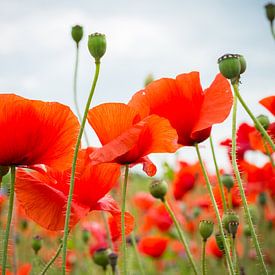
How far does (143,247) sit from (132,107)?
1.96 meters

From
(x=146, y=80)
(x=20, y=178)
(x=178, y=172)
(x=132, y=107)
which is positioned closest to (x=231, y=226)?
(x=132, y=107)

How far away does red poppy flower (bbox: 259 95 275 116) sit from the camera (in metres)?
1.42

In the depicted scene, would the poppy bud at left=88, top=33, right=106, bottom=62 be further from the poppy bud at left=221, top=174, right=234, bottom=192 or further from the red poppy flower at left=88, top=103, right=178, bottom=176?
the poppy bud at left=221, top=174, right=234, bottom=192

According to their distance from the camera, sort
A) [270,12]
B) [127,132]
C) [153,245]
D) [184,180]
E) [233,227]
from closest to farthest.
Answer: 1. [127,132]
2. [233,227]
3. [270,12]
4. [184,180]
5. [153,245]

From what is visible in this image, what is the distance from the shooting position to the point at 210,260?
131 inches

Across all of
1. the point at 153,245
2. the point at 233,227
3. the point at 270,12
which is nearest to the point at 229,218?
the point at 233,227

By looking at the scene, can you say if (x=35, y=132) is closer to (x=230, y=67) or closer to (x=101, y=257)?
(x=230, y=67)

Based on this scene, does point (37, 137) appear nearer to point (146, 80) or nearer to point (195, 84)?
point (195, 84)

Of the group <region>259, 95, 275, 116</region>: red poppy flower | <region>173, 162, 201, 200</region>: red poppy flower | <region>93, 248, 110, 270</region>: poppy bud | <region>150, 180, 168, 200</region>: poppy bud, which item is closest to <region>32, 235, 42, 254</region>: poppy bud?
<region>93, 248, 110, 270</region>: poppy bud

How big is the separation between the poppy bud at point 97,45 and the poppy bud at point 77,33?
35cm

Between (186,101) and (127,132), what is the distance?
24 cm

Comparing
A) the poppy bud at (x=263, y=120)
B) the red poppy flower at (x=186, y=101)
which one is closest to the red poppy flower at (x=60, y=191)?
the red poppy flower at (x=186, y=101)

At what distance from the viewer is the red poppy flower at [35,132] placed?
41.5 inches

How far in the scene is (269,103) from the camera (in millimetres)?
1431
